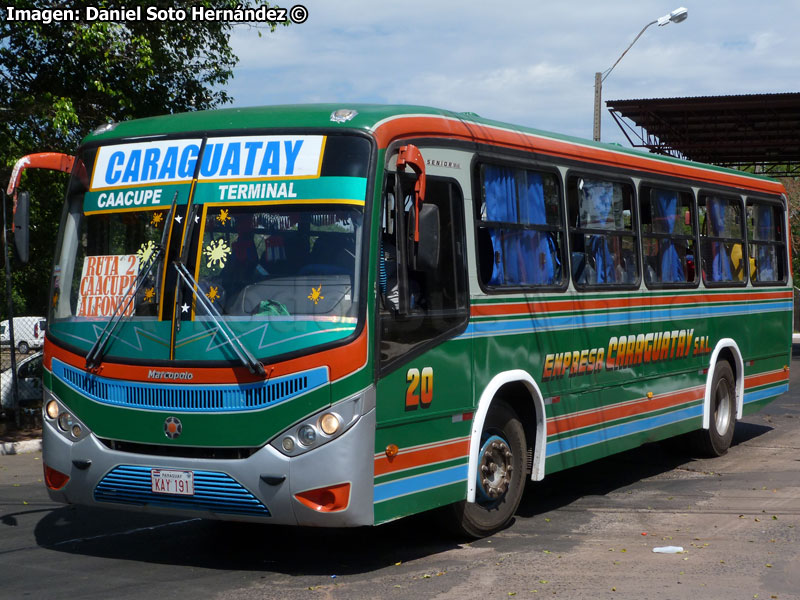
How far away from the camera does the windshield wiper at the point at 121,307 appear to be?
714cm

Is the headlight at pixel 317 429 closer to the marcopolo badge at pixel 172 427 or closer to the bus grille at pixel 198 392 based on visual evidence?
the bus grille at pixel 198 392

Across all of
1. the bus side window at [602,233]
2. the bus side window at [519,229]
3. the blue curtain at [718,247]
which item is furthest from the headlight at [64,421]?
the blue curtain at [718,247]

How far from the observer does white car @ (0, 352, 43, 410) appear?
17141 mm

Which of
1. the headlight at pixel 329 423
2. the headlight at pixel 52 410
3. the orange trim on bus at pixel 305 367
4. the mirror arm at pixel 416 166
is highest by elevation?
the mirror arm at pixel 416 166

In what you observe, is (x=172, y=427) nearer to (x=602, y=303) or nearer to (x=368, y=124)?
(x=368, y=124)

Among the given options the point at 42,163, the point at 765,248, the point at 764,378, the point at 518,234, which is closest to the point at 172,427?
the point at 42,163

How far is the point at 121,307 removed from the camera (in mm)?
7184

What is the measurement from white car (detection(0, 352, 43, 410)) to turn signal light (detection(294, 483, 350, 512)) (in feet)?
37.1

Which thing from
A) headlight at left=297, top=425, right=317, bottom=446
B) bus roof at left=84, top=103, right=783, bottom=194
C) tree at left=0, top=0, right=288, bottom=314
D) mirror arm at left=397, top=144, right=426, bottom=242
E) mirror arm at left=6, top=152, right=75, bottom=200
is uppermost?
tree at left=0, top=0, right=288, bottom=314

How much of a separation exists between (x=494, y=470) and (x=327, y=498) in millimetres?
1937

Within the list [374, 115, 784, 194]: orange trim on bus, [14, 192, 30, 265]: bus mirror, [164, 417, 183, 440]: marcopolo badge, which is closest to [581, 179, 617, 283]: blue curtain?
[374, 115, 784, 194]: orange trim on bus

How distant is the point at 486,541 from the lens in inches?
320

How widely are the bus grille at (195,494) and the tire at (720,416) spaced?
22.0ft

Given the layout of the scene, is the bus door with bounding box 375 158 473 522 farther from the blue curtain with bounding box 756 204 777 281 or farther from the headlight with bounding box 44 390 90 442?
the blue curtain with bounding box 756 204 777 281
